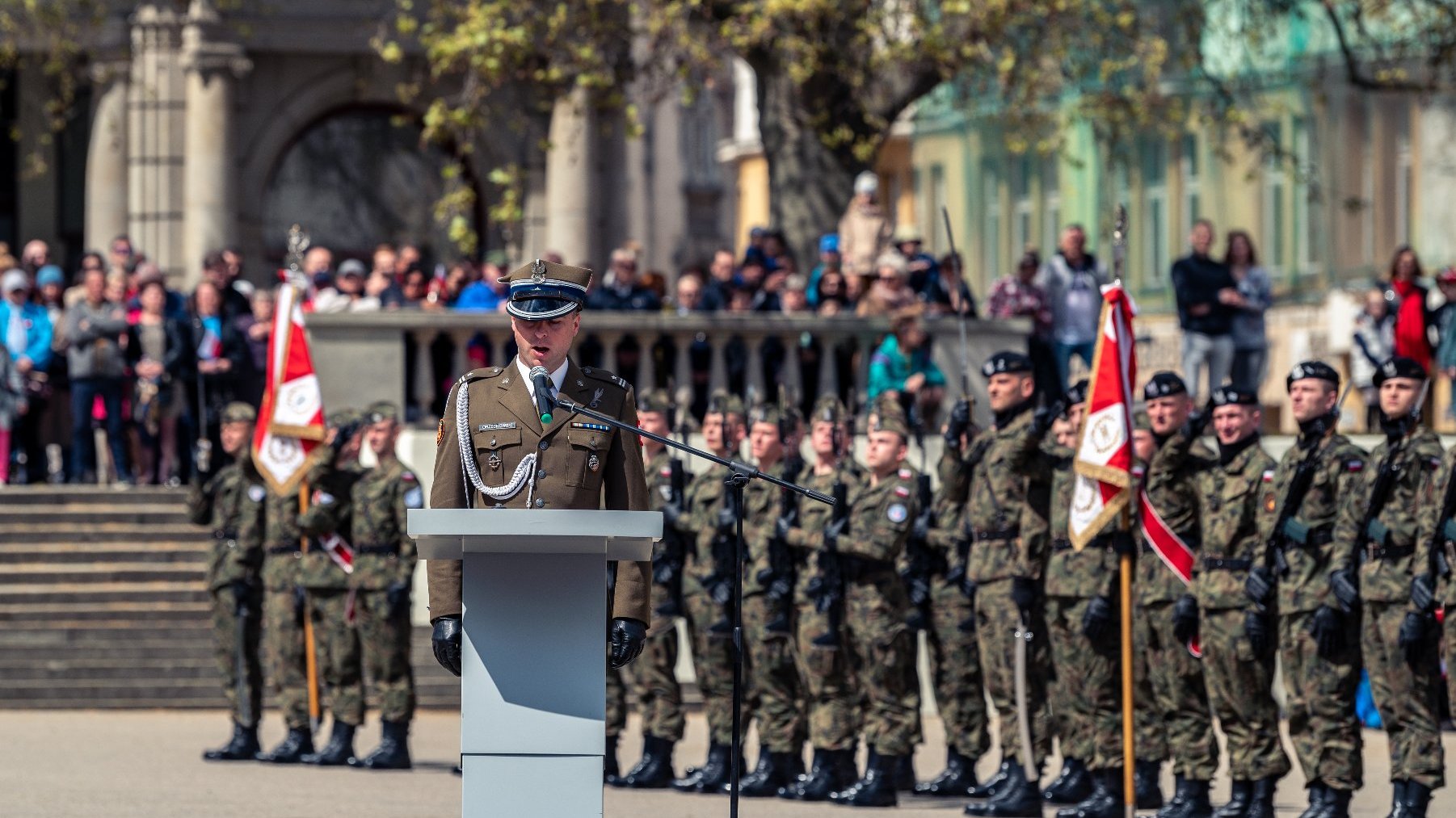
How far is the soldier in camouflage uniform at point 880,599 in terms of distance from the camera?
48.3 feet

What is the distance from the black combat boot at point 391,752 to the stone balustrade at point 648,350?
12.5 ft

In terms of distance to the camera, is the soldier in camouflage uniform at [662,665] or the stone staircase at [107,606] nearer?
the soldier in camouflage uniform at [662,665]

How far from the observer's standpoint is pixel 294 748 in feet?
53.8

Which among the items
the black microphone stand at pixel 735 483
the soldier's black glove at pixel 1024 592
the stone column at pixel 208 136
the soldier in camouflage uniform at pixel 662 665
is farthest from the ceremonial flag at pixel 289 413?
the stone column at pixel 208 136

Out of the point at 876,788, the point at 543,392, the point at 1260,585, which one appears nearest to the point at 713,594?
the point at 876,788

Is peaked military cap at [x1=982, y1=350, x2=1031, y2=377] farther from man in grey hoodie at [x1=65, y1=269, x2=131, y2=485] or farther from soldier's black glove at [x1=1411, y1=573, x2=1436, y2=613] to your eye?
man in grey hoodie at [x1=65, y1=269, x2=131, y2=485]

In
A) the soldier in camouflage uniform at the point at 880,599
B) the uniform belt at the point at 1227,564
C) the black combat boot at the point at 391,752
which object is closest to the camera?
the uniform belt at the point at 1227,564

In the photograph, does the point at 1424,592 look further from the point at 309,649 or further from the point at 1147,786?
the point at 309,649

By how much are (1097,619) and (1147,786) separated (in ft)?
2.83

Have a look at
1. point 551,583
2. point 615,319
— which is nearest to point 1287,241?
point 615,319

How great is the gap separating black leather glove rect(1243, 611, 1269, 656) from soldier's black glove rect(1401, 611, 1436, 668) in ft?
2.31

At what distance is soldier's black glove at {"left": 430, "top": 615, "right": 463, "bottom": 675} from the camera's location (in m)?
9.05

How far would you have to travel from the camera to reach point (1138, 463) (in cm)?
1422

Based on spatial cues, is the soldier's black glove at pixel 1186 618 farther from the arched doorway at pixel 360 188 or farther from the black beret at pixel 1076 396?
the arched doorway at pixel 360 188
